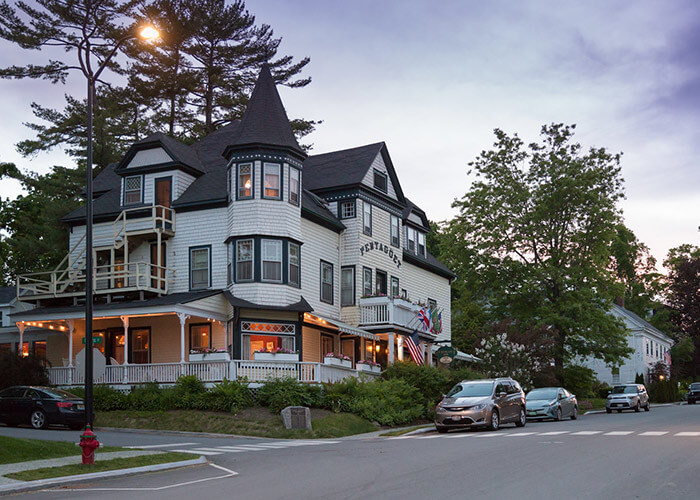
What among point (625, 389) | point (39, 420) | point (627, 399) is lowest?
point (627, 399)

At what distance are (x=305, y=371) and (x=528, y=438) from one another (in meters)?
11.3

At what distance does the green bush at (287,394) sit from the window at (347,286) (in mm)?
9866

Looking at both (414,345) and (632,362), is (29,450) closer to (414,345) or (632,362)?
(414,345)

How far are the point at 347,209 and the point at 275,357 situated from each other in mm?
10504

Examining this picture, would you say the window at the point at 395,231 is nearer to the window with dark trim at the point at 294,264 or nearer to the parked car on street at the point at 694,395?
the window with dark trim at the point at 294,264

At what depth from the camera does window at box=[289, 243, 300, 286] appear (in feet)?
113

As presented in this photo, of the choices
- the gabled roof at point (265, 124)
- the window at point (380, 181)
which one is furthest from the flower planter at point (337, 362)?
the window at point (380, 181)

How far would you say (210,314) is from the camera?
33.1 metres

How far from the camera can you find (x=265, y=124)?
35.1 m

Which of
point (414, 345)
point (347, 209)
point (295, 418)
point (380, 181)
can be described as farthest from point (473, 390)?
point (380, 181)

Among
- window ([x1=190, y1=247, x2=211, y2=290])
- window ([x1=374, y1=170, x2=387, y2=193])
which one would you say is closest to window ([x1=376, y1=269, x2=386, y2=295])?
window ([x1=374, y1=170, x2=387, y2=193])

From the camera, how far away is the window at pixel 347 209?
39.4 metres

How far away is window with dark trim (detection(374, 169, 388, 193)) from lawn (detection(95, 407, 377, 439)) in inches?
595

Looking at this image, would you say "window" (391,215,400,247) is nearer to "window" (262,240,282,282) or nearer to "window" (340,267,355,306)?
"window" (340,267,355,306)
